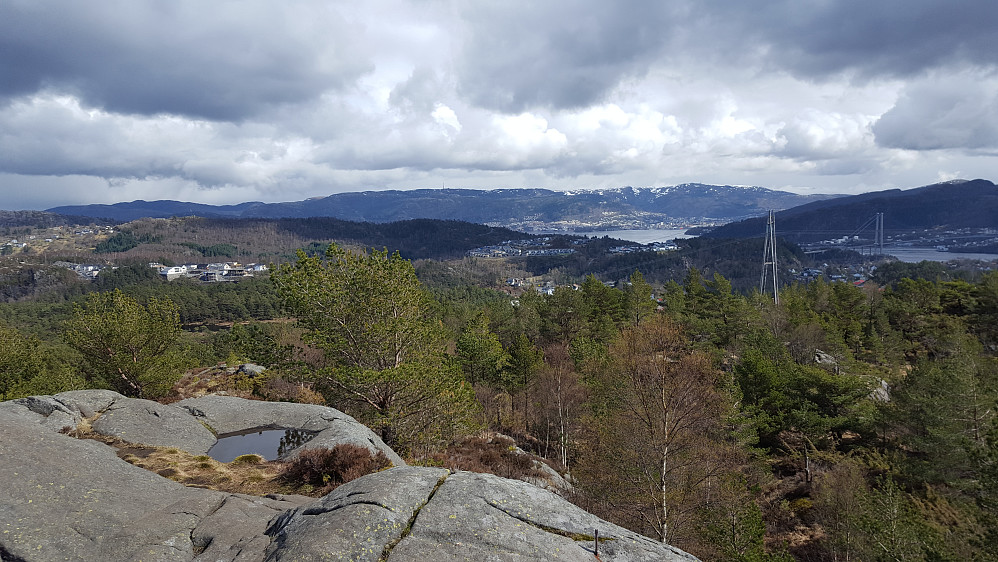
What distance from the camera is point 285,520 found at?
741 centimetres

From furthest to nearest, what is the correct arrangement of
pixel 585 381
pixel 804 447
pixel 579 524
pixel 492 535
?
pixel 585 381 < pixel 804 447 < pixel 579 524 < pixel 492 535

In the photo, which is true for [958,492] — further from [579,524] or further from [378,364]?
[378,364]

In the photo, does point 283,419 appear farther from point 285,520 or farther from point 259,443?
point 285,520

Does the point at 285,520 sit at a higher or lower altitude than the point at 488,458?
higher

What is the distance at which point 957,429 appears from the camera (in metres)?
23.0

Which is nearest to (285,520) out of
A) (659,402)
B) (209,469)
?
(209,469)

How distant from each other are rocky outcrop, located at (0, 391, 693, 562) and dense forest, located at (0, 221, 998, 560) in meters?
7.66

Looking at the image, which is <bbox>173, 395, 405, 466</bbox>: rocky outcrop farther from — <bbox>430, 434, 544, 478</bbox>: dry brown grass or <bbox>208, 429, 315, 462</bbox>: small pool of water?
<bbox>430, 434, 544, 478</bbox>: dry brown grass

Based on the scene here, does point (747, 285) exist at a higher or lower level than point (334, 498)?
lower

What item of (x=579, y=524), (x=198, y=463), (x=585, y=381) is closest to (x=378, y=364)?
(x=198, y=463)

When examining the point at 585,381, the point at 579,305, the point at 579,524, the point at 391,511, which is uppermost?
the point at 391,511

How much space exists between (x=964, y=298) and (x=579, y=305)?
40938 millimetres

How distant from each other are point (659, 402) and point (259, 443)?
14.3 metres

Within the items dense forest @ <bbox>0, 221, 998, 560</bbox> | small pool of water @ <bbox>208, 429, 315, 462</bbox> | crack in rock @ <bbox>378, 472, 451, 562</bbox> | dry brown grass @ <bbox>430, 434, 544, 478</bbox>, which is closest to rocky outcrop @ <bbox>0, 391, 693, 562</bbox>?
crack in rock @ <bbox>378, 472, 451, 562</bbox>
